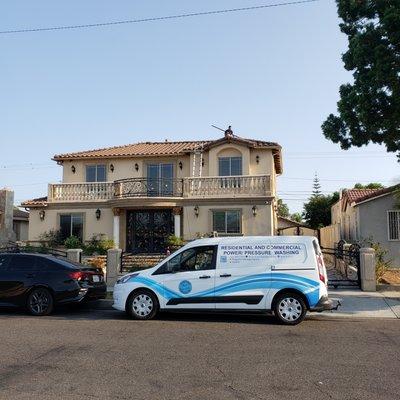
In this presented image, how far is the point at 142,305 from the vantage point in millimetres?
11008

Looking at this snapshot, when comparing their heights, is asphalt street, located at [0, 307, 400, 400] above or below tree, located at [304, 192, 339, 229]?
below

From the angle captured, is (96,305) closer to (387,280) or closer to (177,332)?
(177,332)

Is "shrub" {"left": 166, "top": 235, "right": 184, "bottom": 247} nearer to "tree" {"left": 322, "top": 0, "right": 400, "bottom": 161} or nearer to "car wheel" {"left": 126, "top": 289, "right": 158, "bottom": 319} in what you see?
"tree" {"left": 322, "top": 0, "right": 400, "bottom": 161}

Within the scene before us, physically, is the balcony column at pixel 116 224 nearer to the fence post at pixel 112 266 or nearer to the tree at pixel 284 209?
the fence post at pixel 112 266

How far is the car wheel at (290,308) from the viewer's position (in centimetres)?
1041

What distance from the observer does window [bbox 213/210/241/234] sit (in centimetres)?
2433

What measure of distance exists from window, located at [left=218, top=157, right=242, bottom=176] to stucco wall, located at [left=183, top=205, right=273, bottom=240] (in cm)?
227

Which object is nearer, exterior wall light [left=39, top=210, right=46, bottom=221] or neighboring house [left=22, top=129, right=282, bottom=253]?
neighboring house [left=22, top=129, right=282, bottom=253]

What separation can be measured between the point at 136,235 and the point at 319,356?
1896cm

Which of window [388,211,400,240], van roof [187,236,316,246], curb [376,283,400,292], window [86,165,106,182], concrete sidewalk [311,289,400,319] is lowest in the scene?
concrete sidewalk [311,289,400,319]

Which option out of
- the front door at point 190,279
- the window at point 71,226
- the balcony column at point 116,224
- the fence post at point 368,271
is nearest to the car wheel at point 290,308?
the front door at point 190,279

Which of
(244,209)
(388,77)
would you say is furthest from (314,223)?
(388,77)

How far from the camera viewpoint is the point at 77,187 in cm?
2633

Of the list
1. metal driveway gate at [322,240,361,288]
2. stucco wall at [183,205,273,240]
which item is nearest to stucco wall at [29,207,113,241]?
stucco wall at [183,205,273,240]
